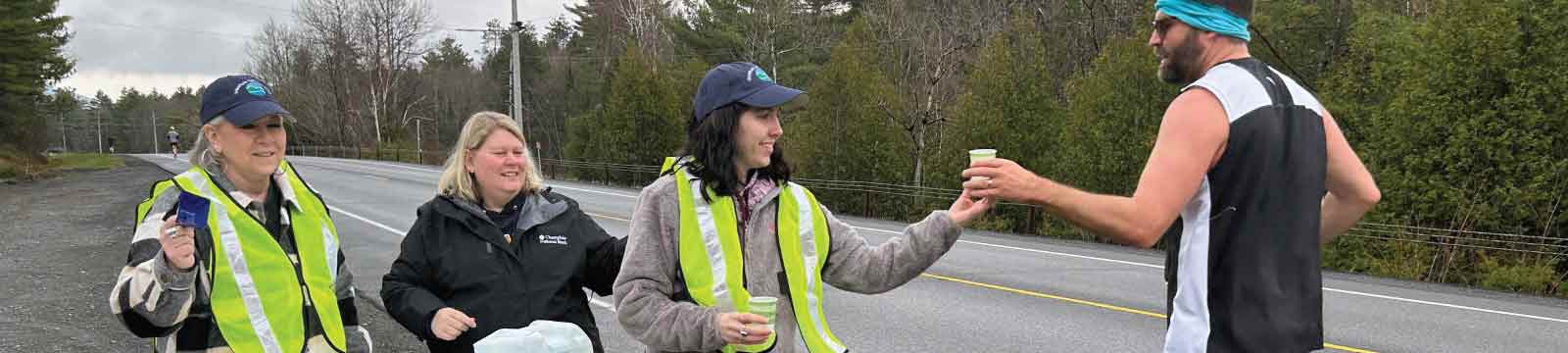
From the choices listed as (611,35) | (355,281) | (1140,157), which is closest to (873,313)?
(355,281)

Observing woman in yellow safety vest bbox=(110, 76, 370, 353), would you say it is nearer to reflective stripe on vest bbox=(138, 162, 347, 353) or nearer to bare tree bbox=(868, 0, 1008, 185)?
reflective stripe on vest bbox=(138, 162, 347, 353)

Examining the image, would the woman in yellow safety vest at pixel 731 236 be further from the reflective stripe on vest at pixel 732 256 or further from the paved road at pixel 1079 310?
the paved road at pixel 1079 310

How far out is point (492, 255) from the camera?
3.00m

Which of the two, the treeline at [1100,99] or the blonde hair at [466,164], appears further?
the treeline at [1100,99]

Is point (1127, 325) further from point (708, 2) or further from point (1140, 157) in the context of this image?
point (708, 2)

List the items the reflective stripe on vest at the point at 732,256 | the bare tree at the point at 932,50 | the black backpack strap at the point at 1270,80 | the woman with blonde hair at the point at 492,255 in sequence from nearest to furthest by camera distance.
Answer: the black backpack strap at the point at 1270,80 → the reflective stripe on vest at the point at 732,256 → the woman with blonde hair at the point at 492,255 → the bare tree at the point at 932,50

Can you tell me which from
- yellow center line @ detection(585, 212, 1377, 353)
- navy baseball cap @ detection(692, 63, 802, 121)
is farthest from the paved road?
navy baseball cap @ detection(692, 63, 802, 121)

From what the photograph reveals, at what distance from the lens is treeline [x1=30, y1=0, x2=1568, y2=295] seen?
11.4 m

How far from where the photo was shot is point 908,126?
23.7m

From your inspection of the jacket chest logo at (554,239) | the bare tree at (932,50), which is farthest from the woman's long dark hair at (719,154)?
the bare tree at (932,50)

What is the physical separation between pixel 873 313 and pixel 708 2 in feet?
108

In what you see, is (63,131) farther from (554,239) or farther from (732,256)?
(732,256)

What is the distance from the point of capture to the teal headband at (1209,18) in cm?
199

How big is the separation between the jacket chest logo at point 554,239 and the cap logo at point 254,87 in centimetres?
97
